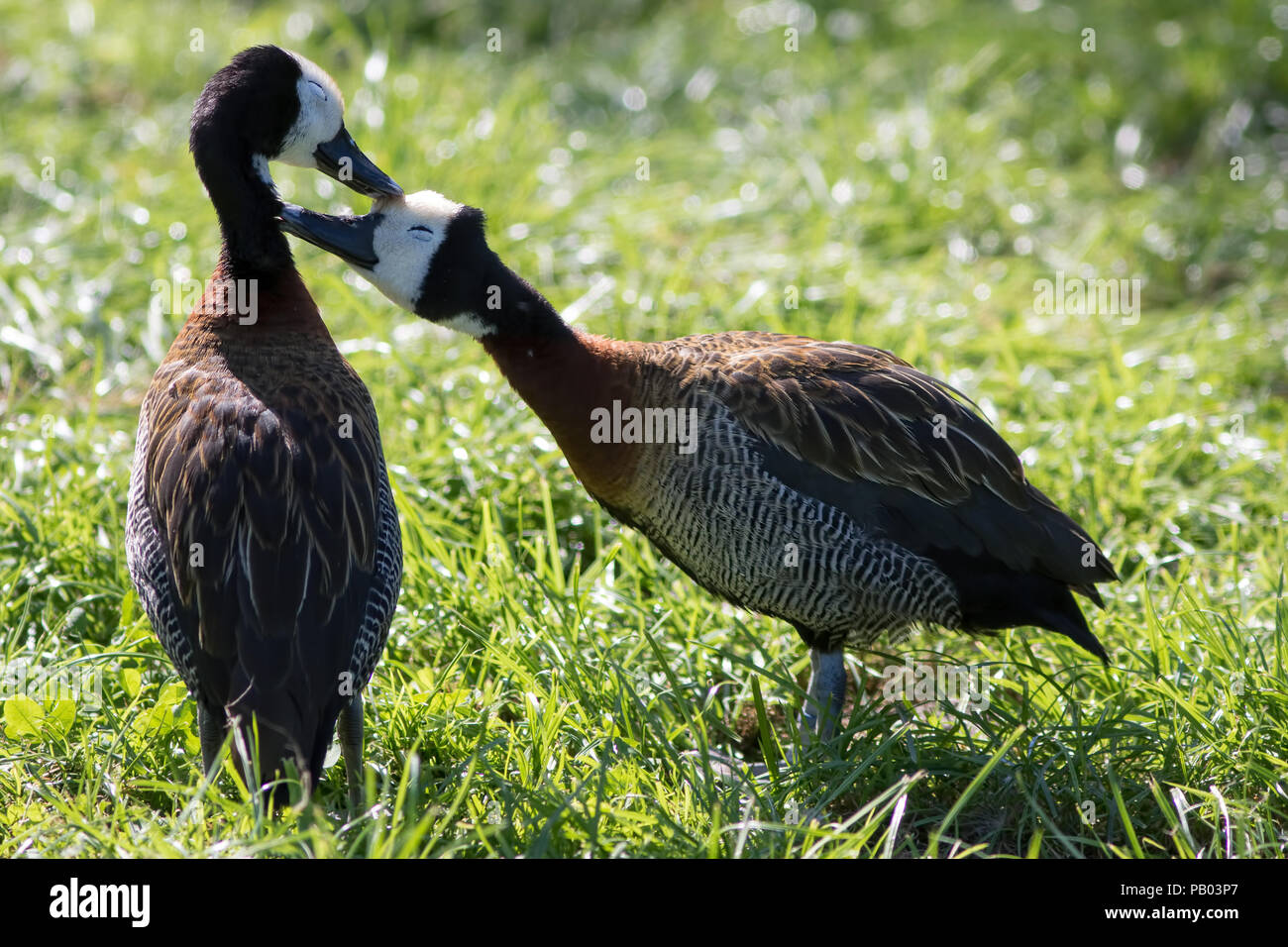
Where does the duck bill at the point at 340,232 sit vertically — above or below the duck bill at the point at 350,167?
below

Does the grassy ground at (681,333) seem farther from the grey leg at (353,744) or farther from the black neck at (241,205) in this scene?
the black neck at (241,205)

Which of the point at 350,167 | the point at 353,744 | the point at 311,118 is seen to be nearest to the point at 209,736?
the point at 353,744

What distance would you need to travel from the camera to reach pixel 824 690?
4246 mm

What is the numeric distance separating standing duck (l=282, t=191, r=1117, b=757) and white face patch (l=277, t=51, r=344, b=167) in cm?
44

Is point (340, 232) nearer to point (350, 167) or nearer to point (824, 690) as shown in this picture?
point (350, 167)

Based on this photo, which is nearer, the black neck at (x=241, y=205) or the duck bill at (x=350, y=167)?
the black neck at (x=241, y=205)

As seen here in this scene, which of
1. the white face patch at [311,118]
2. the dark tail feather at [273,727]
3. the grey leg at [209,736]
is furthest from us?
the white face patch at [311,118]

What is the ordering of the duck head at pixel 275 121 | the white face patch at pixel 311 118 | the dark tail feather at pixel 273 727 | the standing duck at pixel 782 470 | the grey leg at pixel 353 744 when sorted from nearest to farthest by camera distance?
the dark tail feather at pixel 273 727
the grey leg at pixel 353 744
the standing duck at pixel 782 470
the duck head at pixel 275 121
the white face patch at pixel 311 118

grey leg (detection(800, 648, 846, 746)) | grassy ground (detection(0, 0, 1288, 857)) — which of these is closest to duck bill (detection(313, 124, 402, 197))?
grassy ground (detection(0, 0, 1288, 857))

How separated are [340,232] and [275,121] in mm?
547

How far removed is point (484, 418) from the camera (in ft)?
18.1

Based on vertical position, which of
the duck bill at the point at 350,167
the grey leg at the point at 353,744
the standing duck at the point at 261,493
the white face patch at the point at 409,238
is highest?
the duck bill at the point at 350,167

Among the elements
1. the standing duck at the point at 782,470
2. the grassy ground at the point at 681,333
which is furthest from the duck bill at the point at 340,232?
the grassy ground at the point at 681,333

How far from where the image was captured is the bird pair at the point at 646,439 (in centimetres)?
382
